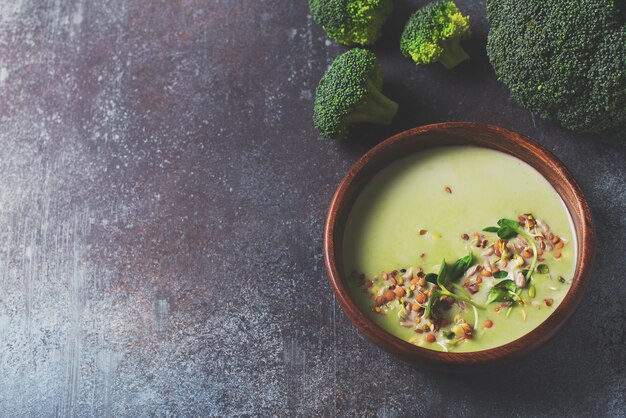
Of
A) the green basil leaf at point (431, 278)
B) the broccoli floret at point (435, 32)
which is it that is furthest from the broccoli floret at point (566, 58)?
the green basil leaf at point (431, 278)

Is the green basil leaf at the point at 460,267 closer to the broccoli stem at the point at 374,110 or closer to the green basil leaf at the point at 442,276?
the green basil leaf at the point at 442,276

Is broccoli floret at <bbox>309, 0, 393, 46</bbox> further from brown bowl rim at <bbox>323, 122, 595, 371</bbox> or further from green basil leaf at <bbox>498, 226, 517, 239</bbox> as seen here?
green basil leaf at <bbox>498, 226, 517, 239</bbox>

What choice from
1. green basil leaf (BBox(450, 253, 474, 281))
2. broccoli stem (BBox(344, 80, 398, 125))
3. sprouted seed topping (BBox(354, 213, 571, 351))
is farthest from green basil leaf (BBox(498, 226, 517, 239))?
broccoli stem (BBox(344, 80, 398, 125))

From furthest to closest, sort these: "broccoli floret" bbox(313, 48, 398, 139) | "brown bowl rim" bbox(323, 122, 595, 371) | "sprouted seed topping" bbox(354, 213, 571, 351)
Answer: "broccoli floret" bbox(313, 48, 398, 139), "sprouted seed topping" bbox(354, 213, 571, 351), "brown bowl rim" bbox(323, 122, 595, 371)

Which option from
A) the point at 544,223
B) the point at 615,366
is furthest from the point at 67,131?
the point at 615,366

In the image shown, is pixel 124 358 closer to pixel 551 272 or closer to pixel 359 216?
pixel 359 216

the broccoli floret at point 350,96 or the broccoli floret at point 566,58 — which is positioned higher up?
the broccoli floret at point 566,58

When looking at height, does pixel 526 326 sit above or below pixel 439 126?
below
